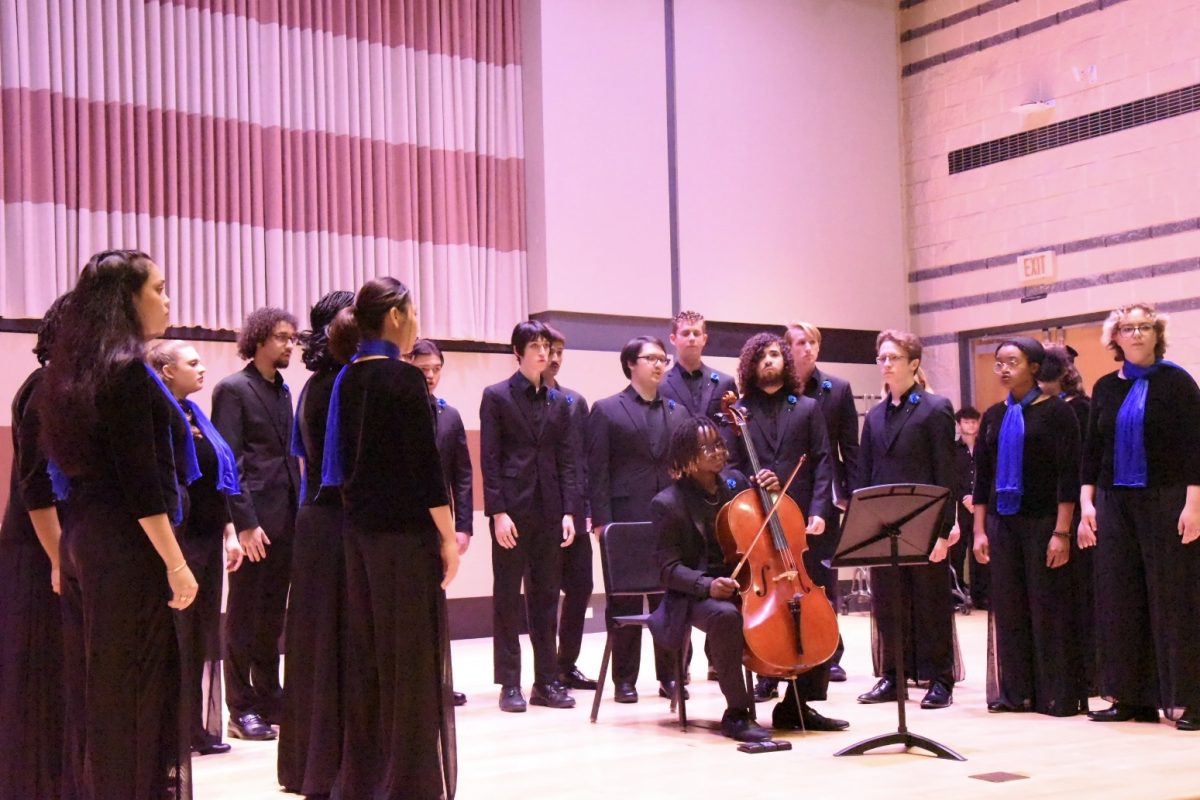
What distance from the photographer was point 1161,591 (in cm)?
518

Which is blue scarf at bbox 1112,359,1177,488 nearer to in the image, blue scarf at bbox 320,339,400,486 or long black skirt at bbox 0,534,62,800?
blue scarf at bbox 320,339,400,486

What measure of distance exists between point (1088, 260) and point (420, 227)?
16.2 ft

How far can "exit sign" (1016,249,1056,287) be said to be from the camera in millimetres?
10031

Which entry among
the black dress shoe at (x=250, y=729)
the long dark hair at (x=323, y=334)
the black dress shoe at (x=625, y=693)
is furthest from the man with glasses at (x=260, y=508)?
the black dress shoe at (x=625, y=693)

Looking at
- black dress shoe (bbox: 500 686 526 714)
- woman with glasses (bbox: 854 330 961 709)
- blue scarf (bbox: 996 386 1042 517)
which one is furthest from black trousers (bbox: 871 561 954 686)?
black dress shoe (bbox: 500 686 526 714)

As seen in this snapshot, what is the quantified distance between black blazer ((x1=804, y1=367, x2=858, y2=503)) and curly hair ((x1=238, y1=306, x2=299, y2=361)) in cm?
256

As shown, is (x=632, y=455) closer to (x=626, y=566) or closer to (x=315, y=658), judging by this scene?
(x=626, y=566)

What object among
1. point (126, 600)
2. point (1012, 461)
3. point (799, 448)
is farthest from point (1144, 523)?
point (126, 600)

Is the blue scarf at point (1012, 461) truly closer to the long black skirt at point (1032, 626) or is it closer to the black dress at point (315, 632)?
the long black skirt at point (1032, 626)

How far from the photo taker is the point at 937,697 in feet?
18.7

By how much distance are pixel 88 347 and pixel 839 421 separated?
4.18 meters

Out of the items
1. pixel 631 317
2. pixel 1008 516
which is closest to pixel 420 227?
pixel 631 317

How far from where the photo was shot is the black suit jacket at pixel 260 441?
5412mm

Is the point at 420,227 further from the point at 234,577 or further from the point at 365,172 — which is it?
the point at 234,577
